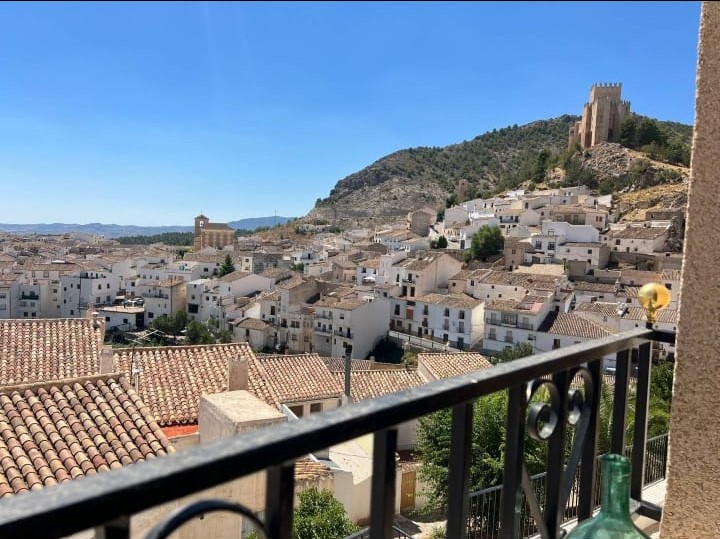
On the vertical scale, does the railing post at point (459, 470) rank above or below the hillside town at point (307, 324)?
above

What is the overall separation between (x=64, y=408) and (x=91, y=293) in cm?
5253

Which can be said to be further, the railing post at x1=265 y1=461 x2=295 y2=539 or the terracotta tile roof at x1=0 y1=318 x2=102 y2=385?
the terracotta tile roof at x1=0 y1=318 x2=102 y2=385

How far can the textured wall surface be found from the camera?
5.93ft

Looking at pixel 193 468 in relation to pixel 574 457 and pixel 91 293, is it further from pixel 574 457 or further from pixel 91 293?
pixel 91 293

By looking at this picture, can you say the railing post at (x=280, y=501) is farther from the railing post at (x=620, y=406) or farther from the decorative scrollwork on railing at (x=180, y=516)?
the railing post at (x=620, y=406)

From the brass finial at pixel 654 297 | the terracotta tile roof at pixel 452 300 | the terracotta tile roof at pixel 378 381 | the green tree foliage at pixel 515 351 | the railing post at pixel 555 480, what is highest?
the brass finial at pixel 654 297

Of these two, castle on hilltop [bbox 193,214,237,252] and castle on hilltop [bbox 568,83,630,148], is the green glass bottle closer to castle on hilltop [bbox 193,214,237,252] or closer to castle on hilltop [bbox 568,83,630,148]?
castle on hilltop [bbox 568,83,630,148]

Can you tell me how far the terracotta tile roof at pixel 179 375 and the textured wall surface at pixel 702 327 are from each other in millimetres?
8145

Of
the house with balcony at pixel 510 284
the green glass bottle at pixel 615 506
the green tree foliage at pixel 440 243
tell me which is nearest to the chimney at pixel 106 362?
the green glass bottle at pixel 615 506

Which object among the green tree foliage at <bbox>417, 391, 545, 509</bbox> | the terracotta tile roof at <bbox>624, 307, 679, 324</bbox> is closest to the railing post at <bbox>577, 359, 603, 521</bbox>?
the green tree foliage at <bbox>417, 391, 545, 509</bbox>

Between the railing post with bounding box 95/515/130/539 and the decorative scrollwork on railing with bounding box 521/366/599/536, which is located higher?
the railing post with bounding box 95/515/130/539

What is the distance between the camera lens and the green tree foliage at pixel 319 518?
789cm

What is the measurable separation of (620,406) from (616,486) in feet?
2.49

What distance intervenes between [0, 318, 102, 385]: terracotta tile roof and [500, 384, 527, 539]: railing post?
29.8ft
